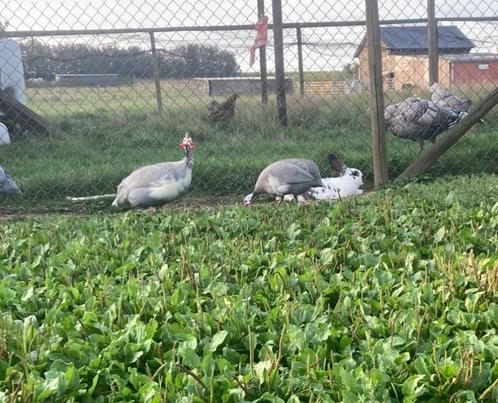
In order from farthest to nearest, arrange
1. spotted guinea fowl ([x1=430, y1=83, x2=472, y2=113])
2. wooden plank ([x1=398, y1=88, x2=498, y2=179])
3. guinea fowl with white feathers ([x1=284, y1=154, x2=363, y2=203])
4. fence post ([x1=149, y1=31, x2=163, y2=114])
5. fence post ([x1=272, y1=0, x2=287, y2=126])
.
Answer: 1. spotted guinea fowl ([x1=430, y1=83, x2=472, y2=113])
2. fence post ([x1=149, y1=31, x2=163, y2=114])
3. fence post ([x1=272, y1=0, x2=287, y2=126])
4. guinea fowl with white feathers ([x1=284, y1=154, x2=363, y2=203])
5. wooden plank ([x1=398, y1=88, x2=498, y2=179])

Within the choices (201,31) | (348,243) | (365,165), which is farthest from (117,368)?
(365,165)

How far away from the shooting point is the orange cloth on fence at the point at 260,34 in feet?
21.2

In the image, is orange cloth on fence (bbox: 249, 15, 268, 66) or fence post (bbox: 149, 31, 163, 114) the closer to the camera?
orange cloth on fence (bbox: 249, 15, 268, 66)

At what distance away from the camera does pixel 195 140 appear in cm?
805

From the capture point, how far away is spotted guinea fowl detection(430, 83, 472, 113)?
793 centimetres

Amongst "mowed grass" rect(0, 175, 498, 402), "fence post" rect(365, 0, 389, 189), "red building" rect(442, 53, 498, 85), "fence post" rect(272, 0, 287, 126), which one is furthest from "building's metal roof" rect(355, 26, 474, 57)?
"mowed grass" rect(0, 175, 498, 402)

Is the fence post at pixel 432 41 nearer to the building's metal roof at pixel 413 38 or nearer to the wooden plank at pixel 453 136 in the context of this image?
the building's metal roof at pixel 413 38

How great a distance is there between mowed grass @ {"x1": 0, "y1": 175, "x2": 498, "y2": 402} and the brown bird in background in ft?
14.7

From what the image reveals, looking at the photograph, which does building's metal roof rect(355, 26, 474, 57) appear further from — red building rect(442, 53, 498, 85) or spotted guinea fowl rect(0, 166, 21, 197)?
spotted guinea fowl rect(0, 166, 21, 197)

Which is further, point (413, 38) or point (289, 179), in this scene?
point (413, 38)

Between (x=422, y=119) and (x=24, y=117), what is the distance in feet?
13.1

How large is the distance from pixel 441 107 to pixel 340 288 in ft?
18.6

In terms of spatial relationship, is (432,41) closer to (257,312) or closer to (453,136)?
(453,136)

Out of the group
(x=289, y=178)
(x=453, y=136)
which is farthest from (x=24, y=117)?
(x=453, y=136)
